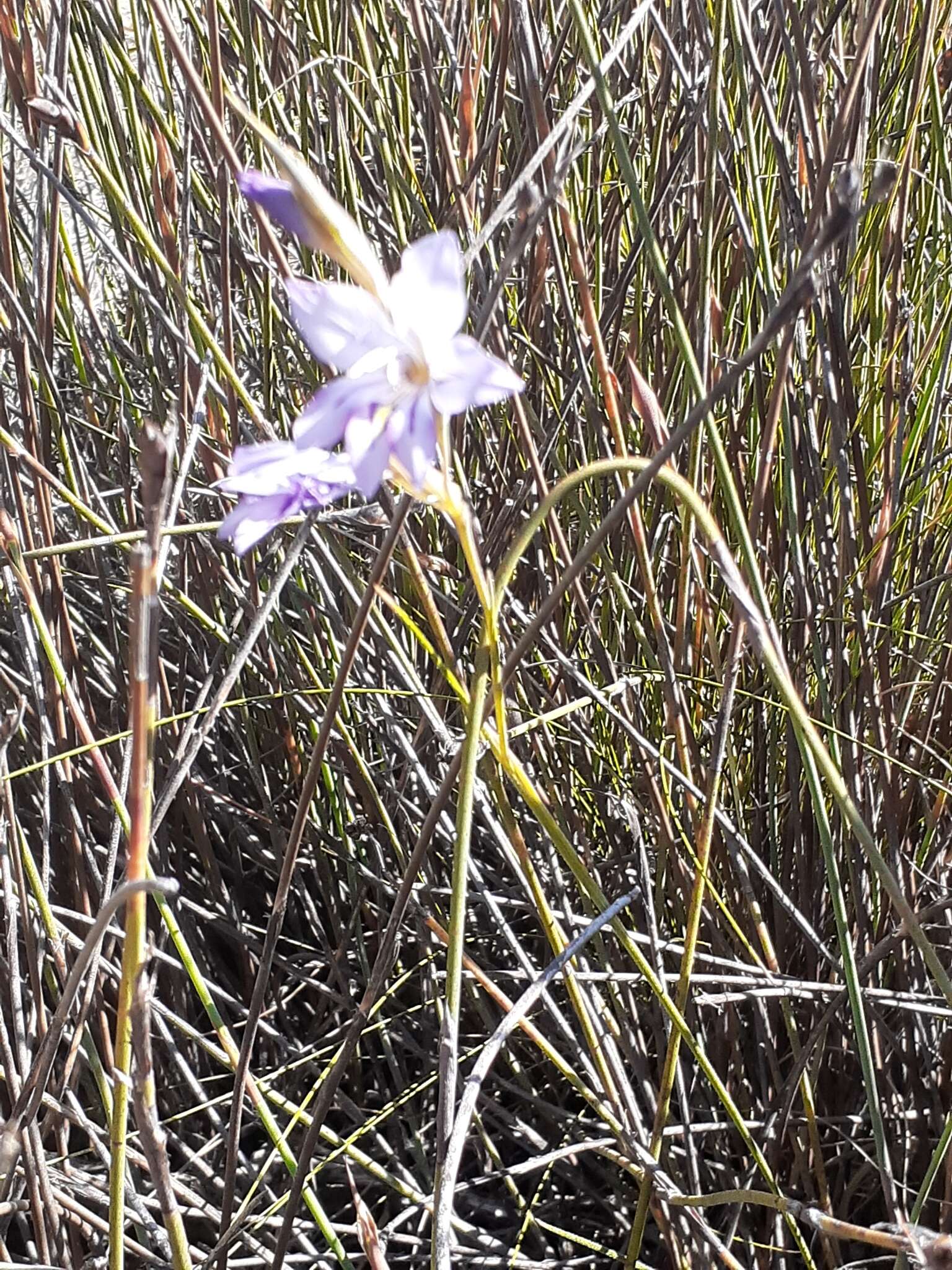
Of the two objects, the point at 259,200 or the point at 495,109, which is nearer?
the point at 259,200

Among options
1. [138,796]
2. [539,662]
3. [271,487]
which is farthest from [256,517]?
[539,662]

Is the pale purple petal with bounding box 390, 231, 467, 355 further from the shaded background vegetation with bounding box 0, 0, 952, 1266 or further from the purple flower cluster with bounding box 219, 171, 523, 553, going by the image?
the shaded background vegetation with bounding box 0, 0, 952, 1266

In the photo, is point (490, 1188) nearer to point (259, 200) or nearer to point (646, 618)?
point (646, 618)

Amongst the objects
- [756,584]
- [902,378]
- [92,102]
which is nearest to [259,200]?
[756,584]

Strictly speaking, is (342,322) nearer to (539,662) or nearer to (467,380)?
(467,380)

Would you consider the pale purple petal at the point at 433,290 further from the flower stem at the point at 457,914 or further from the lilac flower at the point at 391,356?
the flower stem at the point at 457,914

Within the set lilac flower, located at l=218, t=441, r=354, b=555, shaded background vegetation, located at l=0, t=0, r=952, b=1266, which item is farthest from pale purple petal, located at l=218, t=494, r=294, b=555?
shaded background vegetation, located at l=0, t=0, r=952, b=1266

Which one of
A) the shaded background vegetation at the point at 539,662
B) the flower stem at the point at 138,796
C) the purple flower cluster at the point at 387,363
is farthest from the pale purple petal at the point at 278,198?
the shaded background vegetation at the point at 539,662
